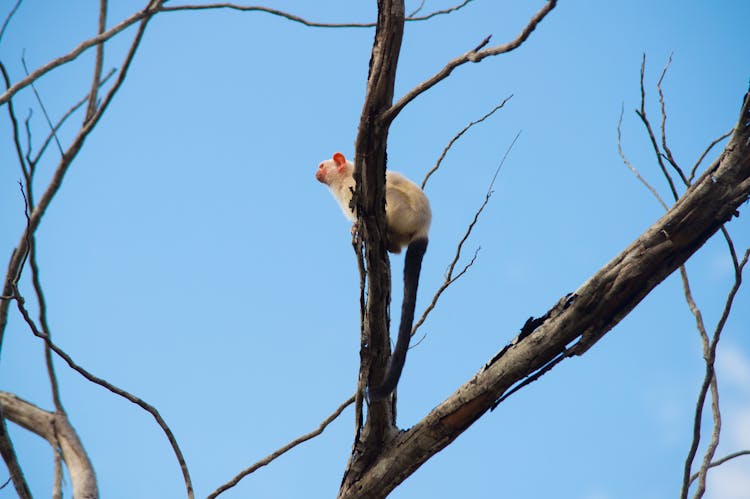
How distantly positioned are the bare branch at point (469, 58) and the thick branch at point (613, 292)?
1035 mm

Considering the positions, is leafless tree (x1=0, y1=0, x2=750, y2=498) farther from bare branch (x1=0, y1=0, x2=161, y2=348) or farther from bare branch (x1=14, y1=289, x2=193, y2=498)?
bare branch (x1=0, y1=0, x2=161, y2=348)

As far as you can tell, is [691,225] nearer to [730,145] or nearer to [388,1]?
[730,145]

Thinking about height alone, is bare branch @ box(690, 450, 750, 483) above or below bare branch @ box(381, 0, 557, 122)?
below

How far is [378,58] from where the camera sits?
2902mm

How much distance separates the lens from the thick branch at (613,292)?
2814 mm

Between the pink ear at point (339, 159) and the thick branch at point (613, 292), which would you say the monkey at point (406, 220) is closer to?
the pink ear at point (339, 159)

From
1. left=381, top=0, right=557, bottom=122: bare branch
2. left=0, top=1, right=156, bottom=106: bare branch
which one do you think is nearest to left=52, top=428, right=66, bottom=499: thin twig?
left=0, top=1, right=156, bottom=106: bare branch

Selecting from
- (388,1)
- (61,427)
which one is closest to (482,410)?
(388,1)

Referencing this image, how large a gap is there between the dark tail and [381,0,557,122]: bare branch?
4.02 feet

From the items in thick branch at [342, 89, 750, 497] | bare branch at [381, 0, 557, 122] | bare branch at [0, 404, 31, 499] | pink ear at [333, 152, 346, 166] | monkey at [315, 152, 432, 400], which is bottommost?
thick branch at [342, 89, 750, 497]

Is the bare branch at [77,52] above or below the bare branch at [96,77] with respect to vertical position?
below

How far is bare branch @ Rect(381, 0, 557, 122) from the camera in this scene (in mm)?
2293

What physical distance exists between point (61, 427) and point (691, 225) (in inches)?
160

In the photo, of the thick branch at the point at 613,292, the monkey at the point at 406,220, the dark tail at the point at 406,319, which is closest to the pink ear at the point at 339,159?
the monkey at the point at 406,220
